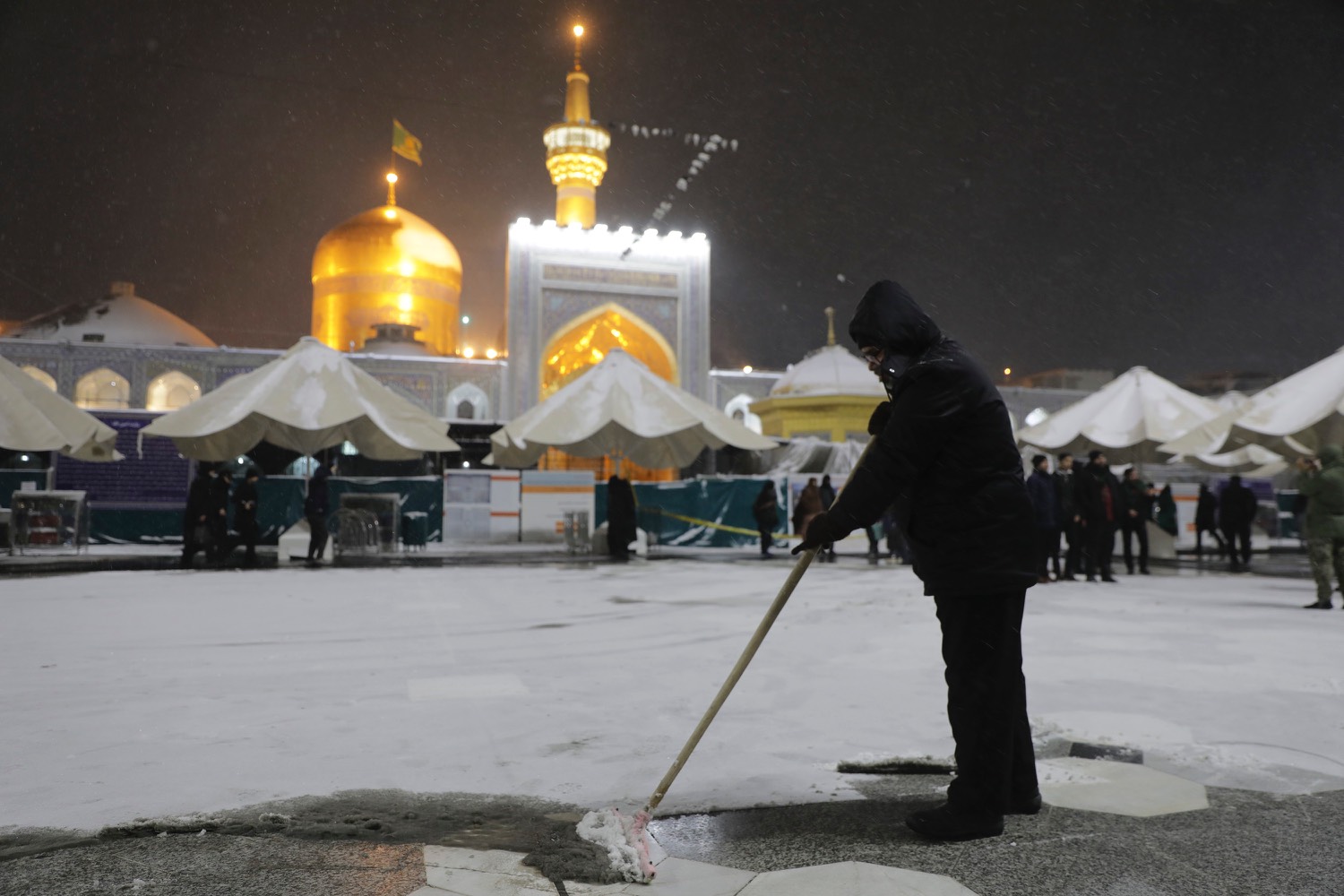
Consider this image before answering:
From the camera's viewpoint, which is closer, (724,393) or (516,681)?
(516,681)

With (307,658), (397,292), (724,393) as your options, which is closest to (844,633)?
(307,658)

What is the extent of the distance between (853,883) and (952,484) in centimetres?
105

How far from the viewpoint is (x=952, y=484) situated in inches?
101

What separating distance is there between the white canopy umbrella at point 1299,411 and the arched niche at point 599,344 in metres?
19.9

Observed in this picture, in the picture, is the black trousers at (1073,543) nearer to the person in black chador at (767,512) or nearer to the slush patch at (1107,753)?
the person in black chador at (767,512)

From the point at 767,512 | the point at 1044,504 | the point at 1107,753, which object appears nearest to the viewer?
the point at 1107,753

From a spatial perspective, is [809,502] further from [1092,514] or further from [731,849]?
[731,849]

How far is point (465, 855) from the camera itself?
2264 millimetres

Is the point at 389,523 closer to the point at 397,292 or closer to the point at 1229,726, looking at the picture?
the point at 1229,726

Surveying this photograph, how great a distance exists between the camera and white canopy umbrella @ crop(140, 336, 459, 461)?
40.0 feet

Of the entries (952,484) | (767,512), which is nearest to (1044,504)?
(767,512)

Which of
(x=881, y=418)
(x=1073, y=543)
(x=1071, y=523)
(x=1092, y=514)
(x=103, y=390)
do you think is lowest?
(x=1073, y=543)

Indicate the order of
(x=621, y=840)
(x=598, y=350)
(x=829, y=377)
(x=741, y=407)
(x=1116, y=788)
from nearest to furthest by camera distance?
1. (x=621, y=840)
2. (x=1116, y=788)
3. (x=829, y=377)
4. (x=741, y=407)
5. (x=598, y=350)

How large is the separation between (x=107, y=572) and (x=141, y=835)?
1024 cm
